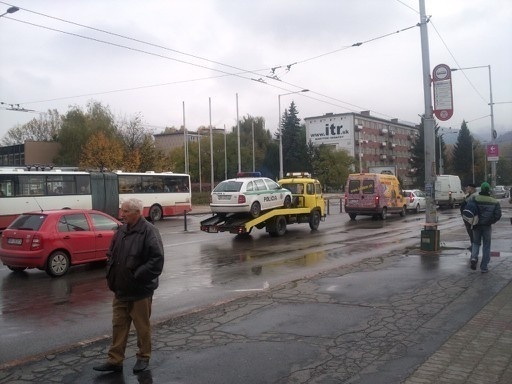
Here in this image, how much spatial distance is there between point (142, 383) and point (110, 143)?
164 feet

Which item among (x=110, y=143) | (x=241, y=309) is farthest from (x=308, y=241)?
(x=110, y=143)

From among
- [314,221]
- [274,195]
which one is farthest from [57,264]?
[314,221]

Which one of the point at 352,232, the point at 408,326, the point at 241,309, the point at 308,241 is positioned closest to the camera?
the point at 408,326

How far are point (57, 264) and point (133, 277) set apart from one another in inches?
279

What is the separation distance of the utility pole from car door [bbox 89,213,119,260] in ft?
25.3

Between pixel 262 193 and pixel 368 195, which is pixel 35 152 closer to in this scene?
pixel 368 195

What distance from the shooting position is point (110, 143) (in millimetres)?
52375

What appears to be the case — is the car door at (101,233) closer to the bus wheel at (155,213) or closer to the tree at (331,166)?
the bus wheel at (155,213)

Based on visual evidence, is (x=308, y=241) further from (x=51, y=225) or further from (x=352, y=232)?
(x=51, y=225)

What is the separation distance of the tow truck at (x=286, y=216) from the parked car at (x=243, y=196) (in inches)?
13.9

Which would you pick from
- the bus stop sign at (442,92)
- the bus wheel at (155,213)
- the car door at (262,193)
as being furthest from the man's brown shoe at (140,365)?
the bus wheel at (155,213)

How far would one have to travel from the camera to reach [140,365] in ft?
16.2

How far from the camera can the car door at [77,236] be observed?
11320mm

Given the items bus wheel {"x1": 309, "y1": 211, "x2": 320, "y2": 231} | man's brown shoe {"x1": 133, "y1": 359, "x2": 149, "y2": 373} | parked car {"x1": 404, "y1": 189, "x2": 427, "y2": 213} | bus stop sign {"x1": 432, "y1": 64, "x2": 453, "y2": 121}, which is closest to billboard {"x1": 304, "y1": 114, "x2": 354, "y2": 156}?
parked car {"x1": 404, "y1": 189, "x2": 427, "y2": 213}
